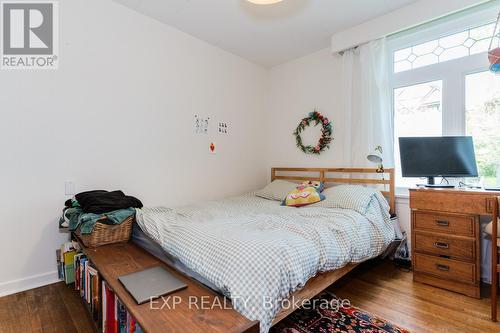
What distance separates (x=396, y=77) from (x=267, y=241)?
8.20ft

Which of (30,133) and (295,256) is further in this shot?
(30,133)

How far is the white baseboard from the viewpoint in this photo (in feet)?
6.43

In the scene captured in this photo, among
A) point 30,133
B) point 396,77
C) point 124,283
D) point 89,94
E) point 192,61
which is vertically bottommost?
point 124,283

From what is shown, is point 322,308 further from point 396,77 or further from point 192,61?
point 192,61

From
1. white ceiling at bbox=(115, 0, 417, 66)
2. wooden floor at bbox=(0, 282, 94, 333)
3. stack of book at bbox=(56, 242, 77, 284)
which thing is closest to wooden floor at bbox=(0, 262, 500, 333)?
wooden floor at bbox=(0, 282, 94, 333)

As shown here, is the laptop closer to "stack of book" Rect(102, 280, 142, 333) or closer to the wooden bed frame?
"stack of book" Rect(102, 280, 142, 333)

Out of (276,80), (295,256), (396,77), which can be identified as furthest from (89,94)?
(396,77)

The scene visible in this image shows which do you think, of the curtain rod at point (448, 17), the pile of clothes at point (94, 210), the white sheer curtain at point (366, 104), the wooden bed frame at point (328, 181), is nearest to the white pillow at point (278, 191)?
the wooden bed frame at point (328, 181)

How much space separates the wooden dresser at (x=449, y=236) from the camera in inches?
74.7

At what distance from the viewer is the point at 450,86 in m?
2.41

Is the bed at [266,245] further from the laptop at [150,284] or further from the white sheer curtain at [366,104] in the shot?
the white sheer curtain at [366,104]

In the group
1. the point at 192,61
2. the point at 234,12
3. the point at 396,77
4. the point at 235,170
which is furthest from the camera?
the point at 235,170

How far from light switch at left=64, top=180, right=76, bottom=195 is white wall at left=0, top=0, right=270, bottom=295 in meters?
0.03

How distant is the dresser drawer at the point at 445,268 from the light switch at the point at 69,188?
Answer: 306 centimetres
